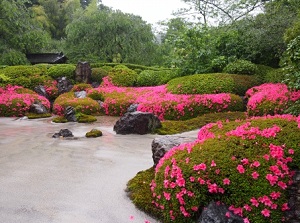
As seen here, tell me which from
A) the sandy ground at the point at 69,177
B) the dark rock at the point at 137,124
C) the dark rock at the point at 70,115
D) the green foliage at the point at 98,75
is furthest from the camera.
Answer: the green foliage at the point at 98,75

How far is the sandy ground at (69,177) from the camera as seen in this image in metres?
3.42

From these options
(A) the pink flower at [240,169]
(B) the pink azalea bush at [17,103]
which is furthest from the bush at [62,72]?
(A) the pink flower at [240,169]

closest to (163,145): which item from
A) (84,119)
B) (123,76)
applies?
(84,119)

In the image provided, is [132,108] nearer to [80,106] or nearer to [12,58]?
[80,106]

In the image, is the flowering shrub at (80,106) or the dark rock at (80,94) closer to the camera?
the flowering shrub at (80,106)

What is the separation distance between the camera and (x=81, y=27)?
21.0m

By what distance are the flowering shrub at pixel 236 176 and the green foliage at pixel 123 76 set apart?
14.0 metres

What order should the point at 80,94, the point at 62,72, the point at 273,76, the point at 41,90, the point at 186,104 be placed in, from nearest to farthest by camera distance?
the point at 186,104 < the point at 273,76 < the point at 80,94 < the point at 41,90 < the point at 62,72

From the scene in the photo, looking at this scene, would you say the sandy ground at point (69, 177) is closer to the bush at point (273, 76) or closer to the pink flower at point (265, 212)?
the pink flower at point (265, 212)

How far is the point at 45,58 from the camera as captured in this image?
22703 mm

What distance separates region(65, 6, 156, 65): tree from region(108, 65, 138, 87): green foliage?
4.09 meters

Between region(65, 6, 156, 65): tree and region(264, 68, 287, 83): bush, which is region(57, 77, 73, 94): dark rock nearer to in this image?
region(65, 6, 156, 65): tree

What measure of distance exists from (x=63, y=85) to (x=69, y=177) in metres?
12.9

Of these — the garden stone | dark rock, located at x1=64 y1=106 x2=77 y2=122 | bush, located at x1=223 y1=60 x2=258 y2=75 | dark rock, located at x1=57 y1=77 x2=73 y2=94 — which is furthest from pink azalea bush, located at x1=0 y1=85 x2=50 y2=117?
the garden stone
